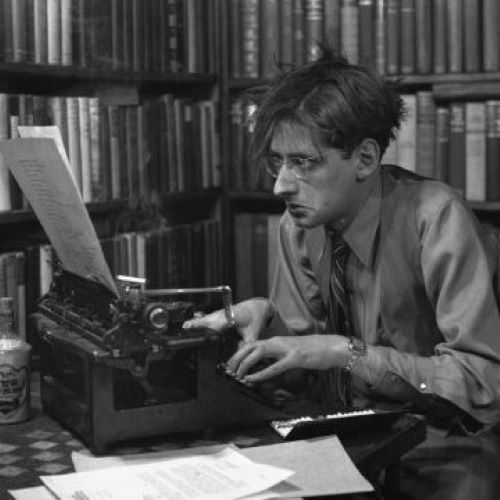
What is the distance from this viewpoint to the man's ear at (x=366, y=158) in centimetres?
182

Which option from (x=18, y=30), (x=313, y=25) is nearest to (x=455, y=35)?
(x=313, y=25)

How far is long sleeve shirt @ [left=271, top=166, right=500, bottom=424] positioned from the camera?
1.63 meters

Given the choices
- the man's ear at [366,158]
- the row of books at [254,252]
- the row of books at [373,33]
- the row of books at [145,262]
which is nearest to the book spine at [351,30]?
the row of books at [373,33]

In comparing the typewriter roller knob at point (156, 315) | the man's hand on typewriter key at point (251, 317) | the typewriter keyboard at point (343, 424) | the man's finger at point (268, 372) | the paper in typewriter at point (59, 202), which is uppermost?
the paper in typewriter at point (59, 202)

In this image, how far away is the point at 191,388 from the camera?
151 centimetres

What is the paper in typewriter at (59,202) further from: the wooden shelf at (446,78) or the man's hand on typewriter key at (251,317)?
the wooden shelf at (446,78)

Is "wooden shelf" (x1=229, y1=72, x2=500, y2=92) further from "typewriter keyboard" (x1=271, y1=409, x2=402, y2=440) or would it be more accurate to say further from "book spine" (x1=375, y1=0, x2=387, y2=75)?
"typewriter keyboard" (x1=271, y1=409, x2=402, y2=440)

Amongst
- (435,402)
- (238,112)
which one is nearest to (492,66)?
(238,112)

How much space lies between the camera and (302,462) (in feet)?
4.34

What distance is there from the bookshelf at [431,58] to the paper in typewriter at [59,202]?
134 centimetres

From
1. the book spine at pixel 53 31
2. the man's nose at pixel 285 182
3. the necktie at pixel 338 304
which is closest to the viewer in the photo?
the man's nose at pixel 285 182

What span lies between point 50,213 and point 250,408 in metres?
0.45

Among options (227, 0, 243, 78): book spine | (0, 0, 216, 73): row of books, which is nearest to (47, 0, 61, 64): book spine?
(0, 0, 216, 73): row of books

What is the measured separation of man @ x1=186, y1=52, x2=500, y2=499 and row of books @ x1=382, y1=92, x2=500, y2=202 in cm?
77
